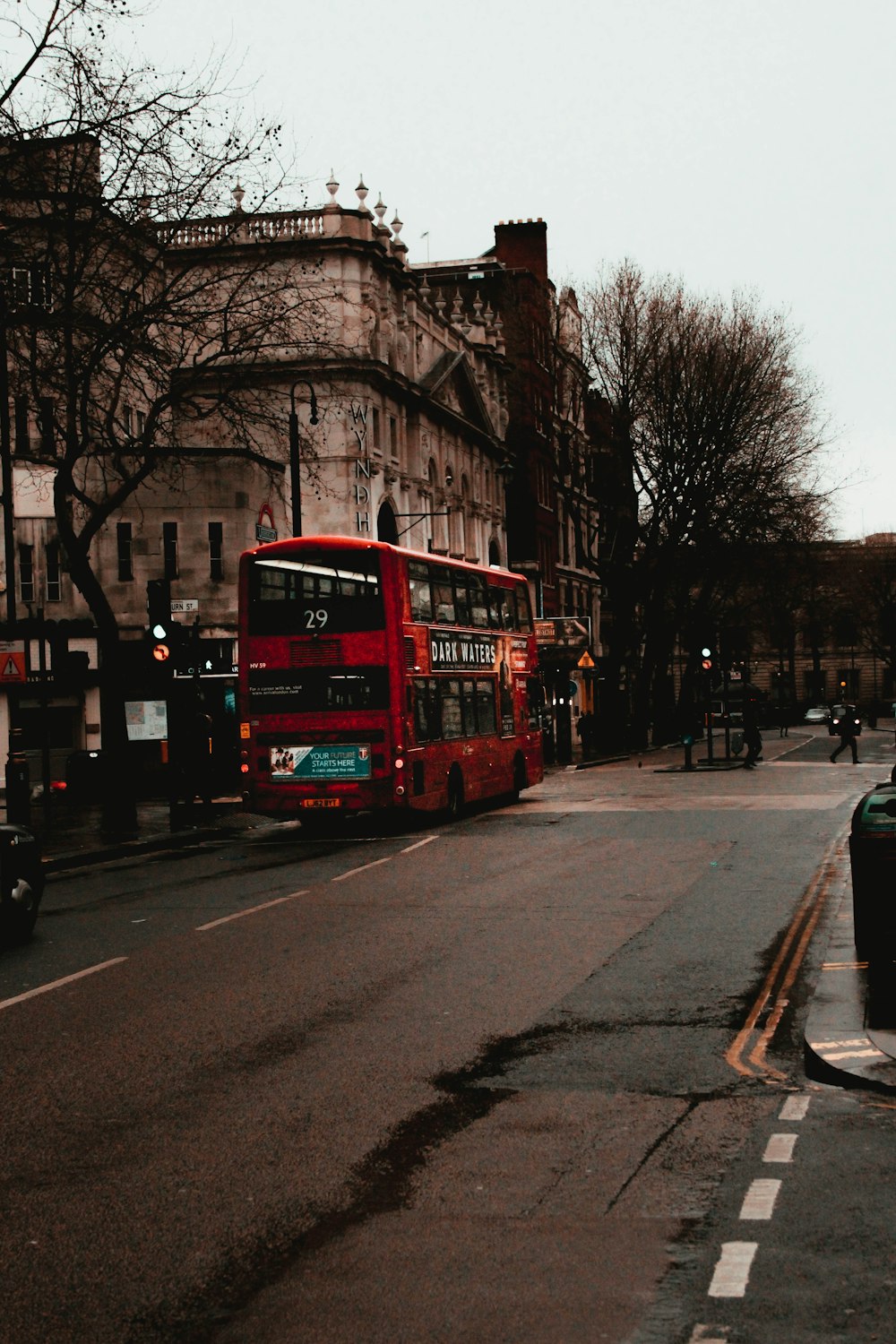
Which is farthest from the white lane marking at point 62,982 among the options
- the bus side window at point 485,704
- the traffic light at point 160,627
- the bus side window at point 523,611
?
the bus side window at point 523,611

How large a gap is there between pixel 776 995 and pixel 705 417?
45165mm

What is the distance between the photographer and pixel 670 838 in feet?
72.8

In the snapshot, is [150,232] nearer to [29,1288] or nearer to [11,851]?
[11,851]

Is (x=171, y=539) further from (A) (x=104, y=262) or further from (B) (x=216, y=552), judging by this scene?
(A) (x=104, y=262)

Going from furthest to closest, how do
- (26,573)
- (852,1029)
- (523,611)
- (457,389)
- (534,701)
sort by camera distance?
(457,389)
(26,573)
(534,701)
(523,611)
(852,1029)

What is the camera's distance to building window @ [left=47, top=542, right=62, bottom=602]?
4428 centimetres

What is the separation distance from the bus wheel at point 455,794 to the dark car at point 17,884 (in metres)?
13.7

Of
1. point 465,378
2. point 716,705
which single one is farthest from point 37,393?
point 716,705

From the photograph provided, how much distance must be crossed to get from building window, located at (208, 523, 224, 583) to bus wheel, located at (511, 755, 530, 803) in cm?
1521

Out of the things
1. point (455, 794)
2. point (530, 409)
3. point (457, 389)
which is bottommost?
point (455, 794)

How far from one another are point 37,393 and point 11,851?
11826 mm

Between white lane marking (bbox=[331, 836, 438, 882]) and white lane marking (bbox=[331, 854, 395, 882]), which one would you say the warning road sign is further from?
white lane marking (bbox=[331, 854, 395, 882])

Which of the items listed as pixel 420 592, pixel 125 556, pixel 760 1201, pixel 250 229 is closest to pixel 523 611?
pixel 420 592

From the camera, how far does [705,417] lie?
177ft
